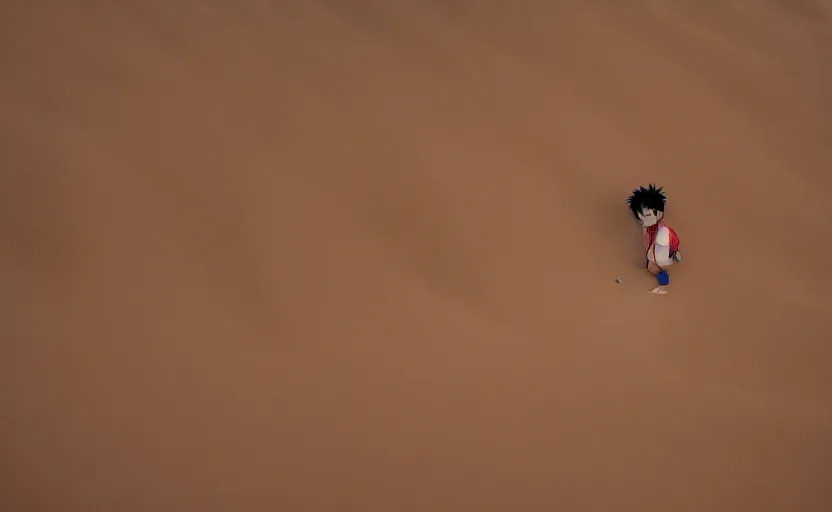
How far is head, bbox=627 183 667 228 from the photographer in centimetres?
262

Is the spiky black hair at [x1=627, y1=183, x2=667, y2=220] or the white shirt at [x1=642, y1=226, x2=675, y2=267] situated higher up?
the spiky black hair at [x1=627, y1=183, x2=667, y2=220]

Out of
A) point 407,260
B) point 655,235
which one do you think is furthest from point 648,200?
point 407,260

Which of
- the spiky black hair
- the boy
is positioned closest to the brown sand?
the boy

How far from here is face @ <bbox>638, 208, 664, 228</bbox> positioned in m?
2.64

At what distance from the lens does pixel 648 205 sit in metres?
2.63

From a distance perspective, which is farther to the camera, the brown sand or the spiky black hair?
the spiky black hair

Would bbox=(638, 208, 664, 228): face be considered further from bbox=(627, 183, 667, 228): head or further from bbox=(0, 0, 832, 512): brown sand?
bbox=(0, 0, 832, 512): brown sand

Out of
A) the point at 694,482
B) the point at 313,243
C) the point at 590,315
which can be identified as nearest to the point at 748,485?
the point at 694,482

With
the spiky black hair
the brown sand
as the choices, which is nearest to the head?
the spiky black hair

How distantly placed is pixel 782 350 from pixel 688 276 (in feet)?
1.45

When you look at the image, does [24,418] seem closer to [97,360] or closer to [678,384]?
[97,360]

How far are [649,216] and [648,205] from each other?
0.05 metres

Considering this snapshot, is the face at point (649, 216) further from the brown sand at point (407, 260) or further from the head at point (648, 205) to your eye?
the brown sand at point (407, 260)

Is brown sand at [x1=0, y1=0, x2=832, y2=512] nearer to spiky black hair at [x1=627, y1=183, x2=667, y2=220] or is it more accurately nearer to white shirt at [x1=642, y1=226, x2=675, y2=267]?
white shirt at [x1=642, y1=226, x2=675, y2=267]
